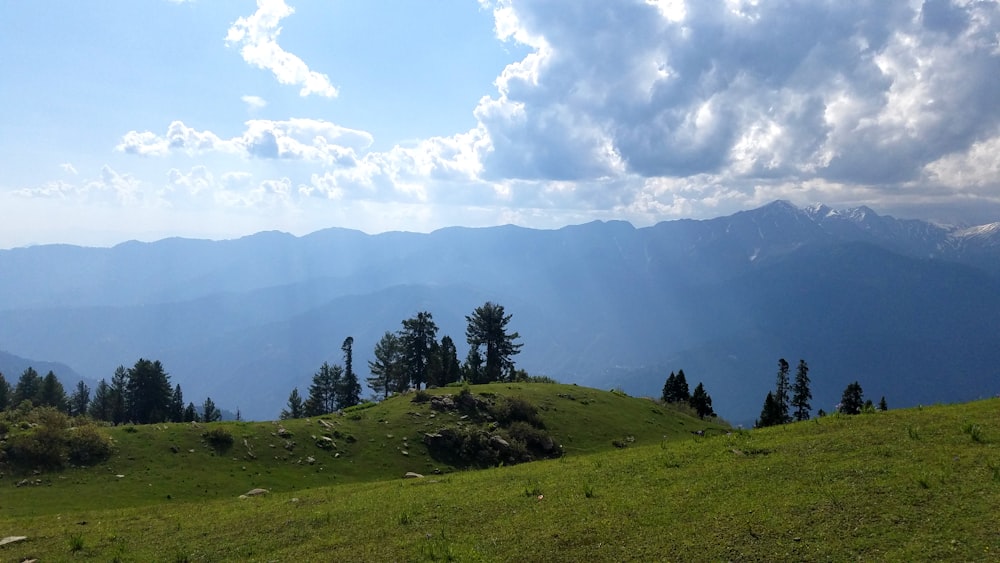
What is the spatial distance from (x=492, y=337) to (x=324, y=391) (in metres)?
33.9

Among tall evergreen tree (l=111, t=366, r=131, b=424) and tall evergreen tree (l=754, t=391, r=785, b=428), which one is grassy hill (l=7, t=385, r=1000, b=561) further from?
tall evergreen tree (l=111, t=366, r=131, b=424)

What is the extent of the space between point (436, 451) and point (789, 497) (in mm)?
29488

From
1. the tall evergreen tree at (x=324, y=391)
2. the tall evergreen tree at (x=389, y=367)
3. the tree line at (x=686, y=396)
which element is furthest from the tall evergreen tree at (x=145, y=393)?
the tree line at (x=686, y=396)

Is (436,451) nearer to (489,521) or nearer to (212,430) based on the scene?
(212,430)

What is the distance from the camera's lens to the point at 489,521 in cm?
1462

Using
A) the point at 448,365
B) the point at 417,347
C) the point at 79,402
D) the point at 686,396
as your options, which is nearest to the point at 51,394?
the point at 79,402

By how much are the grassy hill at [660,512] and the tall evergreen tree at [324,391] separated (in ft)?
237

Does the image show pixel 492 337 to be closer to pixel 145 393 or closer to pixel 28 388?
pixel 145 393

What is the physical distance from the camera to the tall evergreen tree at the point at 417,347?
78125 mm

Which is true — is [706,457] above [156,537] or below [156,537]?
above

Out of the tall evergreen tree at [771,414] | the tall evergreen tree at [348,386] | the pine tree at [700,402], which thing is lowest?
the tall evergreen tree at [771,414]

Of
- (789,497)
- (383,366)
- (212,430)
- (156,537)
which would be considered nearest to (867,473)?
(789,497)

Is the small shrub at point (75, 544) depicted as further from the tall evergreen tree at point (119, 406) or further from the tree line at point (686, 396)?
the tree line at point (686, 396)

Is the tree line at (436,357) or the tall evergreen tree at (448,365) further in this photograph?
the tree line at (436,357)
